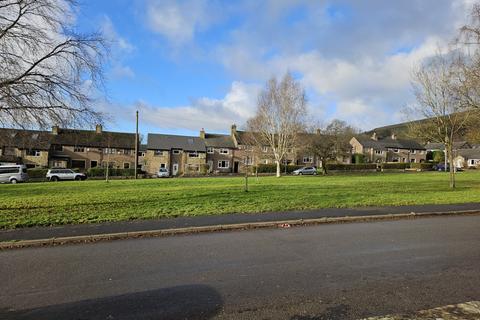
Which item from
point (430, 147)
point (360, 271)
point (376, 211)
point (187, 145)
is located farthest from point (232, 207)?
point (430, 147)

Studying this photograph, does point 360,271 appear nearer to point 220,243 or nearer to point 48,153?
point 220,243

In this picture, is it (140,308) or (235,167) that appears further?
(235,167)

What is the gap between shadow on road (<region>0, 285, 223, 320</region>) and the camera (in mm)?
4312

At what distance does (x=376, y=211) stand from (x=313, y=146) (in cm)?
3835

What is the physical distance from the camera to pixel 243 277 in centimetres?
569

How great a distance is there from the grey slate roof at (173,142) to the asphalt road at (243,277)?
59.8 metres

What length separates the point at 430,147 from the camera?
346ft

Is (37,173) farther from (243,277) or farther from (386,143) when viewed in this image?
(386,143)

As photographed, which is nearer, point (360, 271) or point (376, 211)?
point (360, 271)

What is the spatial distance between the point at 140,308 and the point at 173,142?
215ft

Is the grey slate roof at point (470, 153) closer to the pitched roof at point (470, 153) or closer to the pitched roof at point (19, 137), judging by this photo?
the pitched roof at point (470, 153)

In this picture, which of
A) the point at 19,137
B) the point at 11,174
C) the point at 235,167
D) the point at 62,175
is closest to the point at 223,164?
the point at 235,167

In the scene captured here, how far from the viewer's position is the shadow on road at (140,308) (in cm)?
431

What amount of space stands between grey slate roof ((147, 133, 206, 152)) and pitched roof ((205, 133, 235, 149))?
1804 mm
